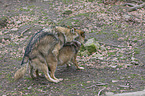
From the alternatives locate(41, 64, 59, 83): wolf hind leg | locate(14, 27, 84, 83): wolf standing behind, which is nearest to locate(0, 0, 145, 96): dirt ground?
locate(41, 64, 59, 83): wolf hind leg

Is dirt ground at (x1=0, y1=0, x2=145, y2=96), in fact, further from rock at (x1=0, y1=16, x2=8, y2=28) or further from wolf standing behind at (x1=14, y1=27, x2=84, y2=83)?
wolf standing behind at (x1=14, y1=27, x2=84, y2=83)

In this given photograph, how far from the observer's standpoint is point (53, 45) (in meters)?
6.12

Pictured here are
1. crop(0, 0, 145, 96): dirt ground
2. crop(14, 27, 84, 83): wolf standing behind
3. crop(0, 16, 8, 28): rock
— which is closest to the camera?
crop(0, 0, 145, 96): dirt ground

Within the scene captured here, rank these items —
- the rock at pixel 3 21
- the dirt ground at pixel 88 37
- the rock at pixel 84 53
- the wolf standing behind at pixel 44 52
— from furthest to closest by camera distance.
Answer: the rock at pixel 3 21
the rock at pixel 84 53
the wolf standing behind at pixel 44 52
the dirt ground at pixel 88 37

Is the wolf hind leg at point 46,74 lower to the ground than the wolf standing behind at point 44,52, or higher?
lower

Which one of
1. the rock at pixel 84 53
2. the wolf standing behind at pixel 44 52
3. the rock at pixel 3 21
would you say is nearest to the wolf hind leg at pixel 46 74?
the wolf standing behind at pixel 44 52

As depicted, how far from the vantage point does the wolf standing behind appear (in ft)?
19.5

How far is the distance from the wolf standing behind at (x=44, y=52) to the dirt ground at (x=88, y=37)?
0.46 m

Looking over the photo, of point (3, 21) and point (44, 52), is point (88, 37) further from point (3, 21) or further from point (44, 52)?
point (3, 21)

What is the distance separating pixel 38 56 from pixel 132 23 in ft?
24.5

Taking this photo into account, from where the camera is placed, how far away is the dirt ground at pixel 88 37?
579 cm

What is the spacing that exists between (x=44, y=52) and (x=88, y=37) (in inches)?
178

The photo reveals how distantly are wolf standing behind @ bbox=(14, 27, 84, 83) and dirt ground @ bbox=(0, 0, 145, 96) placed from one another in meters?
0.46

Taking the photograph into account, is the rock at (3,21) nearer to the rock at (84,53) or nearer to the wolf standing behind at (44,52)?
the rock at (84,53)
